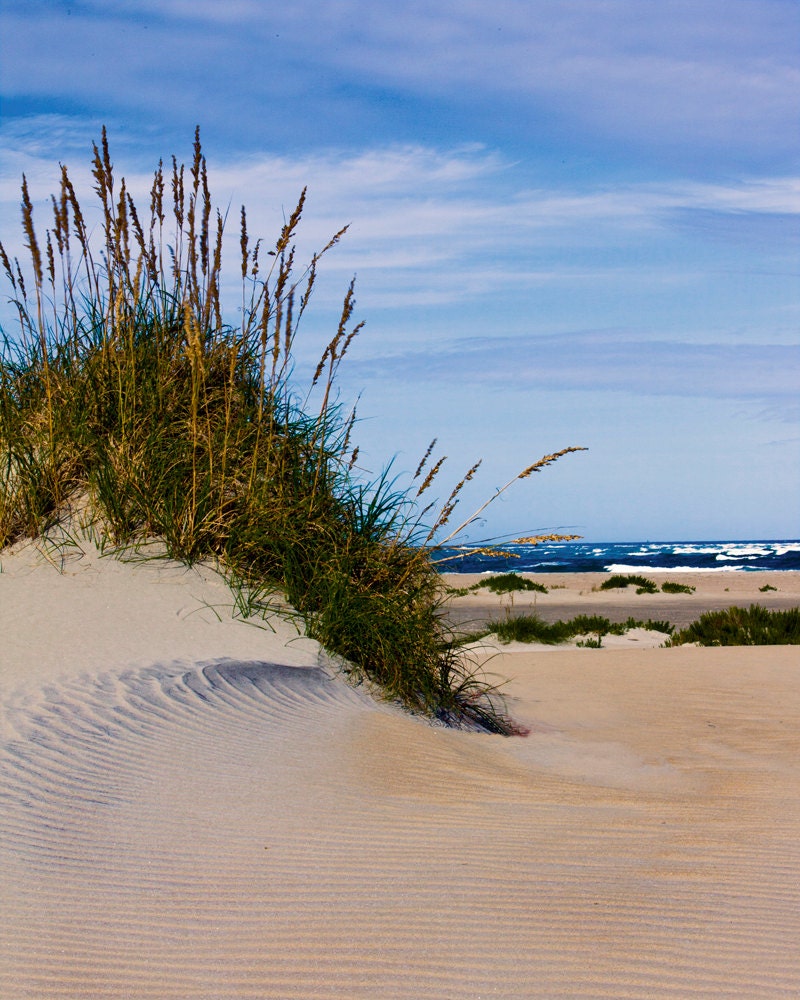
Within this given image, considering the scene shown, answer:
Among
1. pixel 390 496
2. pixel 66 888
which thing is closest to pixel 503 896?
pixel 66 888

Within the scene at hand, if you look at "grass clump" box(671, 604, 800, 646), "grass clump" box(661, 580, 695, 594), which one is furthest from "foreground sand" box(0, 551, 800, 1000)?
"grass clump" box(661, 580, 695, 594)

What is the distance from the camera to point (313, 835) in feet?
10.8

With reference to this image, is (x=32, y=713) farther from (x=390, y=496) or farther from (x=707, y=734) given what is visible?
(x=707, y=734)

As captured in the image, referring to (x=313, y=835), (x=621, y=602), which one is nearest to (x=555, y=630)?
(x=621, y=602)

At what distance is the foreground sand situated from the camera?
2.44 metres

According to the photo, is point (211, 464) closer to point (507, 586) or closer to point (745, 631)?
point (745, 631)

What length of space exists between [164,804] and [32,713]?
40.5 inches

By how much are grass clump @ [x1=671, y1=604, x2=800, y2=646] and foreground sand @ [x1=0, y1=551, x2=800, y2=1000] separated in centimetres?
700

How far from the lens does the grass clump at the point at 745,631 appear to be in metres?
12.9

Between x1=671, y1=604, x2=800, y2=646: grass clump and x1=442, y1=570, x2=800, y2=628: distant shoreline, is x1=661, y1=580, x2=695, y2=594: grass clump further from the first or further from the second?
x1=671, y1=604, x2=800, y2=646: grass clump

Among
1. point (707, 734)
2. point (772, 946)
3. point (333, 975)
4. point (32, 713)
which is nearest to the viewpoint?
point (333, 975)

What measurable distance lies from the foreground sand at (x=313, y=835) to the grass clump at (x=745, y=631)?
7.00 meters

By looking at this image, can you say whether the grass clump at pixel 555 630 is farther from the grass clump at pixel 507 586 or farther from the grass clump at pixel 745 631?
the grass clump at pixel 507 586

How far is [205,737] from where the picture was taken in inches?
169
